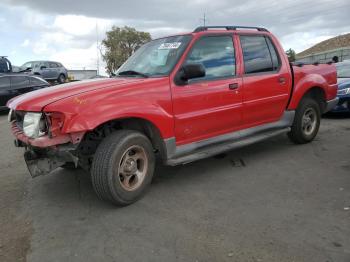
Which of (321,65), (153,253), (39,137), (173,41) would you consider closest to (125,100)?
(39,137)

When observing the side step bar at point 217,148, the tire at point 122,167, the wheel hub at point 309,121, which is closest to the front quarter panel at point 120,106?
the tire at point 122,167

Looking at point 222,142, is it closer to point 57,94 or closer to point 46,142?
point 57,94

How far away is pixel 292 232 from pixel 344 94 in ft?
22.0

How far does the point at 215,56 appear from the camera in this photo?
523 centimetres

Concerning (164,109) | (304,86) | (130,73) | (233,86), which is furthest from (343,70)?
(164,109)

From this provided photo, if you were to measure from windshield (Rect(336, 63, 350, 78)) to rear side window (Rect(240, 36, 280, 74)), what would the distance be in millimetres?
5065

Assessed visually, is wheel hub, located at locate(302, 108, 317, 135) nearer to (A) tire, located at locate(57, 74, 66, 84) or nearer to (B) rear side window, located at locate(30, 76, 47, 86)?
(B) rear side window, located at locate(30, 76, 47, 86)

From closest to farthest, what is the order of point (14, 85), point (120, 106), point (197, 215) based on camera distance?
1. point (197, 215)
2. point (120, 106)
3. point (14, 85)

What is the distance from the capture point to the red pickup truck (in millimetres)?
4059

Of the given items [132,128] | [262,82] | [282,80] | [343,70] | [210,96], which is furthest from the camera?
[343,70]

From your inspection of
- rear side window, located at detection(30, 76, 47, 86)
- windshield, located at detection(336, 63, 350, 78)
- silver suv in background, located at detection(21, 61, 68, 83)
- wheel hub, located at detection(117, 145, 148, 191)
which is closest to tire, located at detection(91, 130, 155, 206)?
wheel hub, located at detection(117, 145, 148, 191)

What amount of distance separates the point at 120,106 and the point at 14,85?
11.8 m

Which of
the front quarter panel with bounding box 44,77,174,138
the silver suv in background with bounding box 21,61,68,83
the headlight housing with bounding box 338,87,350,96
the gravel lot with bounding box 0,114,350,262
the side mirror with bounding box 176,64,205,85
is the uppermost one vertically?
the silver suv in background with bounding box 21,61,68,83

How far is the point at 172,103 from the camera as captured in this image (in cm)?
465
